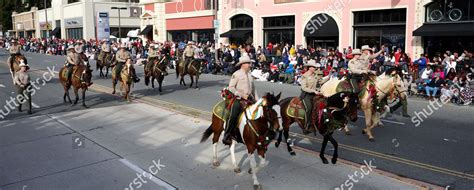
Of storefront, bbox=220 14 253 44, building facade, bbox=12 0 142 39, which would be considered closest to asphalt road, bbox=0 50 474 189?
storefront, bbox=220 14 253 44

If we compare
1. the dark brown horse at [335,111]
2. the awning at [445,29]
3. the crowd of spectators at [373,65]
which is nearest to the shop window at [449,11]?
the awning at [445,29]

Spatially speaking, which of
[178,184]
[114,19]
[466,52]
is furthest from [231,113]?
[114,19]

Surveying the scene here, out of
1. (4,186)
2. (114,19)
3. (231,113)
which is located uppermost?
(114,19)

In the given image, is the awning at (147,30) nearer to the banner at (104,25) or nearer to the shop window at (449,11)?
the banner at (104,25)

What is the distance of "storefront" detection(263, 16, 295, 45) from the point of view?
116 feet

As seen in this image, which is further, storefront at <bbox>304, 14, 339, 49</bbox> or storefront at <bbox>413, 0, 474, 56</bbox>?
storefront at <bbox>304, 14, 339, 49</bbox>

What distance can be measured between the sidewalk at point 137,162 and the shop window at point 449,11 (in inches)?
735

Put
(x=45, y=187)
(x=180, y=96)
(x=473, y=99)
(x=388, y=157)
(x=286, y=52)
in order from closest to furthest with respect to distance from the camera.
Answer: (x=45, y=187), (x=388, y=157), (x=473, y=99), (x=180, y=96), (x=286, y=52)

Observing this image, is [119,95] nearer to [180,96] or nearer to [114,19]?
[180,96]

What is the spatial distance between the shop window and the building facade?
47.6 metres

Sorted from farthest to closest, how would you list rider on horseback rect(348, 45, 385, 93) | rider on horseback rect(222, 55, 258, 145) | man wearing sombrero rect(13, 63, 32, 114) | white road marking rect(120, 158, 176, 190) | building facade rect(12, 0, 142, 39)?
building facade rect(12, 0, 142, 39) < man wearing sombrero rect(13, 63, 32, 114) < rider on horseback rect(348, 45, 385, 93) < rider on horseback rect(222, 55, 258, 145) < white road marking rect(120, 158, 176, 190)

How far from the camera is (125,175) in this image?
28.6 ft

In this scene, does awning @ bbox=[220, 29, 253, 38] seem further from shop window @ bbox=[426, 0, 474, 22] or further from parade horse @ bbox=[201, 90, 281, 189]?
parade horse @ bbox=[201, 90, 281, 189]

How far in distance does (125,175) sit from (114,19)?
69.0 metres
